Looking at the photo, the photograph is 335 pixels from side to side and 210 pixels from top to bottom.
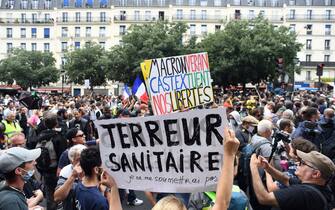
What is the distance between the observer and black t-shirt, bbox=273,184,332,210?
11.4 feet

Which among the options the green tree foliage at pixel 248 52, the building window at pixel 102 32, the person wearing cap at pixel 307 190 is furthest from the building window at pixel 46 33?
the person wearing cap at pixel 307 190

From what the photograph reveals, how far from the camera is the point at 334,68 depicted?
6141 centimetres

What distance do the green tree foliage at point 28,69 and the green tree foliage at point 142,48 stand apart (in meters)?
17.2

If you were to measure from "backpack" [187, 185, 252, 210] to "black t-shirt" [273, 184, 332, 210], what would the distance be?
0.87 ft

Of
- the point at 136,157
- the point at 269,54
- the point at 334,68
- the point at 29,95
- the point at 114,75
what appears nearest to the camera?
the point at 136,157

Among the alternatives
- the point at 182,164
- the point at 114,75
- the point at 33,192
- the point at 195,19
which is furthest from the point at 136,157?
the point at 195,19

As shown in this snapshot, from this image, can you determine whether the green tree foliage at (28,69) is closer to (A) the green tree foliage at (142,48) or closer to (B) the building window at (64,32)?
(B) the building window at (64,32)

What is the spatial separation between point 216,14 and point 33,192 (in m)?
60.0

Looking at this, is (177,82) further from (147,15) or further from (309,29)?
(309,29)

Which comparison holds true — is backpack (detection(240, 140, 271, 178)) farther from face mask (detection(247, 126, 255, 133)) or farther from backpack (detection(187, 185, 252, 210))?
backpack (detection(187, 185, 252, 210))

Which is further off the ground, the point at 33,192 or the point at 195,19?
the point at 195,19

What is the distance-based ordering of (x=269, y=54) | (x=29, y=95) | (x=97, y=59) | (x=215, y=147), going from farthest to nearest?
(x=97, y=59)
(x=269, y=54)
(x=29, y=95)
(x=215, y=147)

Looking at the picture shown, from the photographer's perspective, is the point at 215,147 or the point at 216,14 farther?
the point at 216,14

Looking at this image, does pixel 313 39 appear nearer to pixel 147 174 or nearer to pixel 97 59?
pixel 97 59
